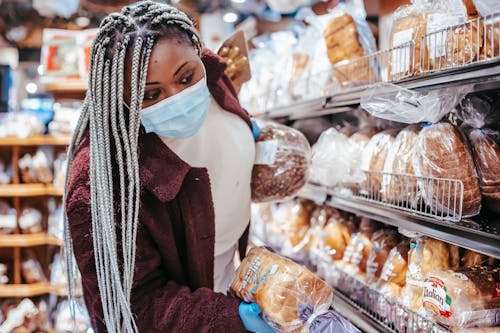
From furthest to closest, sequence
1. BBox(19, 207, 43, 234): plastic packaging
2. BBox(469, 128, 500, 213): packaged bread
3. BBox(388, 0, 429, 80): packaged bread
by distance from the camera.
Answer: BBox(19, 207, 43, 234): plastic packaging, BBox(388, 0, 429, 80): packaged bread, BBox(469, 128, 500, 213): packaged bread

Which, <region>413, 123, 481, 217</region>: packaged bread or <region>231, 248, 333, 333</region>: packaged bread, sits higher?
<region>413, 123, 481, 217</region>: packaged bread

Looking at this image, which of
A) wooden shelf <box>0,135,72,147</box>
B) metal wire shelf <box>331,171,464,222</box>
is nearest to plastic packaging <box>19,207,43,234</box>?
wooden shelf <box>0,135,72,147</box>

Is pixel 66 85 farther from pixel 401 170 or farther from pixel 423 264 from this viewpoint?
pixel 423 264

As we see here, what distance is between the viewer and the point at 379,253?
1.82 m

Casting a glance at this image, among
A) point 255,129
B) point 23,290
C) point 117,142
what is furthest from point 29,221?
point 117,142

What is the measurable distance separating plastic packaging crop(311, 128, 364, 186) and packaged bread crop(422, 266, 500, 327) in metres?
0.60

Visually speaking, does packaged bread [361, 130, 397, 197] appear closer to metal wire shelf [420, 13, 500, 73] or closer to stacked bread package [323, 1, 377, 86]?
stacked bread package [323, 1, 377, 86]

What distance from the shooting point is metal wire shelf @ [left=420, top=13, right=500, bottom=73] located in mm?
1181

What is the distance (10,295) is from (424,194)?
3230 mm

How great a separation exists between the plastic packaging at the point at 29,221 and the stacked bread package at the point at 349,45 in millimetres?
2643

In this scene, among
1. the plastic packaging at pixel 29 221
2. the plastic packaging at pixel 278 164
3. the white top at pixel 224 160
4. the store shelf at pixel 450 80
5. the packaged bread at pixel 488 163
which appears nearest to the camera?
the store shelf at pixel 450 80

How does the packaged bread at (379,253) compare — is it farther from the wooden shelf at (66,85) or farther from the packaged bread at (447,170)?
the wooden shelf at (66,85)

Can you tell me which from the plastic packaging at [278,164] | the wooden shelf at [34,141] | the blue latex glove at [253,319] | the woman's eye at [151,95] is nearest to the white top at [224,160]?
the plastic packaging at [278,164]

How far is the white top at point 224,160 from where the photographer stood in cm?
171
